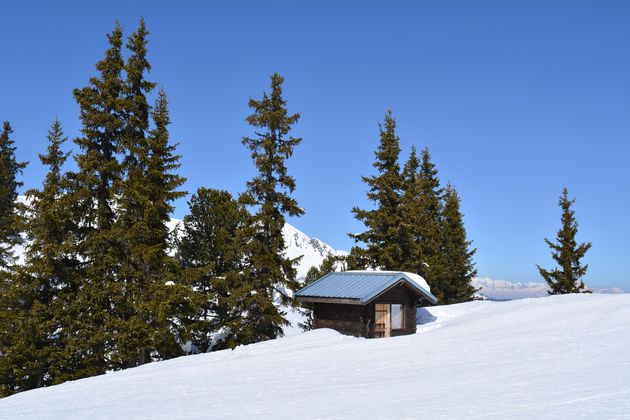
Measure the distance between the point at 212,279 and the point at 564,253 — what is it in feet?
96.9

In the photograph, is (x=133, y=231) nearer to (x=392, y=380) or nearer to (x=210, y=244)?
(x=210, y=244)

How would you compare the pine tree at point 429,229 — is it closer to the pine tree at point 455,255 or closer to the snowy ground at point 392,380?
the pine tree at point 455,255

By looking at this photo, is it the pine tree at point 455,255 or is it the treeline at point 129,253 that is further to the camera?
the pine tree at point 455,255

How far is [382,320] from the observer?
28.2 meters

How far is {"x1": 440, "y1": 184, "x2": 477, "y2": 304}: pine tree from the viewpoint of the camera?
46.2 metres

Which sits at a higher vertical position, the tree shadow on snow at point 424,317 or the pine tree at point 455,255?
the pine tree at point 455,255

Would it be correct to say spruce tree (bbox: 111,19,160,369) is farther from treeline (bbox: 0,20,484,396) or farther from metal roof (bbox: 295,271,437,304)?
metal roof (bbox: 295,271,437,304)

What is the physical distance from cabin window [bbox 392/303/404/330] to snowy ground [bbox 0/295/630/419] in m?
4.13

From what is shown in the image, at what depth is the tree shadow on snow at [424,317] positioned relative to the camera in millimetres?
31641

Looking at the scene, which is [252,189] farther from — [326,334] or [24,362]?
[24,362]

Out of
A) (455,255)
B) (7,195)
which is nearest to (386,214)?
(455,255)

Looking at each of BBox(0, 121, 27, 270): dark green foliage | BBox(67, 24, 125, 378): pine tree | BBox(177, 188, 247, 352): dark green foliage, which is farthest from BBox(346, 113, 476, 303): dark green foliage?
BBox(0, 121, 27, 270): dark green foliage

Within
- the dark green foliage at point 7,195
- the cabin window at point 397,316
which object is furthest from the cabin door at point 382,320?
the dark green foliage at point 7,195

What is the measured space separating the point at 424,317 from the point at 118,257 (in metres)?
20.5
